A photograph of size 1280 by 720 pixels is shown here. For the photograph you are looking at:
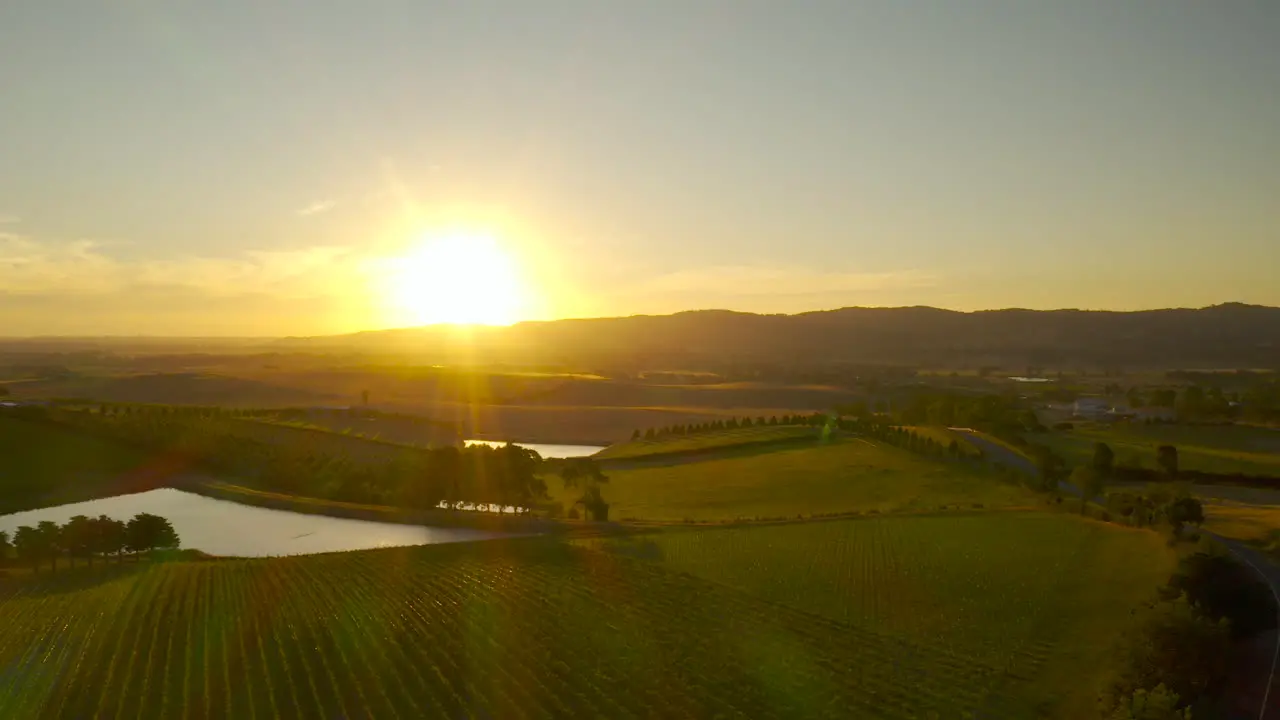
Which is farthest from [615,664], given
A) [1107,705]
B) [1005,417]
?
[1005,417]

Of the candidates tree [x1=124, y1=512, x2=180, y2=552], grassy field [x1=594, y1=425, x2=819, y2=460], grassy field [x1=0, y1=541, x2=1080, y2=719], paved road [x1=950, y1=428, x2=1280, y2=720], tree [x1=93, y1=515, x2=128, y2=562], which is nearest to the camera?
paved road [x1=950, y1=428, x2=1280, y2=720]

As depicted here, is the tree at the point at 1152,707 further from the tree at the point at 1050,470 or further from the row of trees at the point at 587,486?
the tree at the point at 1050,470

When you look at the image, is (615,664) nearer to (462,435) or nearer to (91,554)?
(91,554)

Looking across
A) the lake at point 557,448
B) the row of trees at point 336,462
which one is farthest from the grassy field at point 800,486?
the lake at point 557,448

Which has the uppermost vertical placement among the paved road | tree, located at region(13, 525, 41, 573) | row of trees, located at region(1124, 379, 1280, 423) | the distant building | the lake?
row of trees, located at region(1124, 379, 1280, 423)

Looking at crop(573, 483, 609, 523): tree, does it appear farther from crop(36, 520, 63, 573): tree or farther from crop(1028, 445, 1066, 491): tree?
crop(1028, 445, 1066, 491): tree

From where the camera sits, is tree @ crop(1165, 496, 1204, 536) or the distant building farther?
A: the distant building

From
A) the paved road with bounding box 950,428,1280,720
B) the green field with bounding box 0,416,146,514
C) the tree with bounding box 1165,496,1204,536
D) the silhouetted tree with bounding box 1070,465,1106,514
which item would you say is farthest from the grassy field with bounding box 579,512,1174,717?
the green field with bounding box 0,416,146,514

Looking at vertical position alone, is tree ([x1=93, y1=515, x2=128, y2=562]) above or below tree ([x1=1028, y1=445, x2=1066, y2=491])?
below
